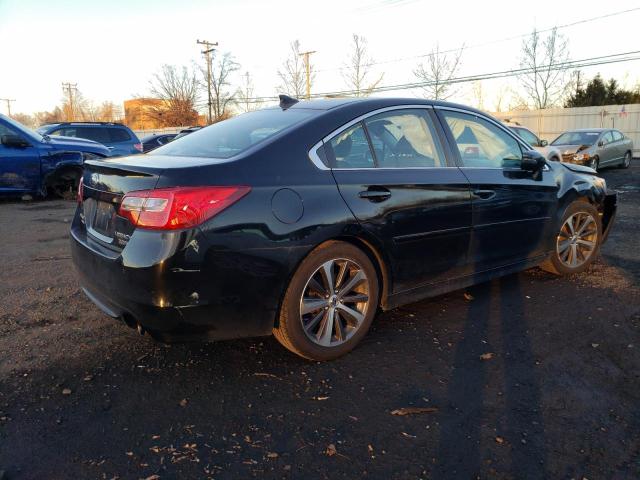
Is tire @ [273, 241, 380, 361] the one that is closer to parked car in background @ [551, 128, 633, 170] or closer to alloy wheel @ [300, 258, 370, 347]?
alloy wheel @ [300, 258, 370, 347]

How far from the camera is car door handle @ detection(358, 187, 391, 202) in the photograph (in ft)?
10.7

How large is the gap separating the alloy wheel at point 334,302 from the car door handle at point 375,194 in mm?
420

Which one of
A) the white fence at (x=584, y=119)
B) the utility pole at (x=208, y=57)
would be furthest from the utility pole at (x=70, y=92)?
the white fence at (x=584, y=119)

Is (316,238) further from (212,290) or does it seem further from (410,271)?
(410,271)

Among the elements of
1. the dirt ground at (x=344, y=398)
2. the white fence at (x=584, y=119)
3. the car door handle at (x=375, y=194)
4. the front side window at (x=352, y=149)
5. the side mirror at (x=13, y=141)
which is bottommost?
the dirt ground at (x=344, y=398)

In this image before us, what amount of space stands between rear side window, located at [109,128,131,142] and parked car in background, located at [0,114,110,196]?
10.5 ft

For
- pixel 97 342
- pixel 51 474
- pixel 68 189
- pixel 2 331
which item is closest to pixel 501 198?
pixel 97 342

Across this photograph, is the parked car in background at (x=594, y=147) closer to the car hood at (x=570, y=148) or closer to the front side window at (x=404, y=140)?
the car hood at (x=570, y=148)

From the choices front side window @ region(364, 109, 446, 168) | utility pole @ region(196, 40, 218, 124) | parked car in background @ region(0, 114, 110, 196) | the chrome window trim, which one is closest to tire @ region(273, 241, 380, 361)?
the chrome window trim

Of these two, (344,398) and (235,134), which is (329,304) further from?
(235,134)

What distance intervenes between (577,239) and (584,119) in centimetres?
2533

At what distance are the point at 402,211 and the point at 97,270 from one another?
192 cm

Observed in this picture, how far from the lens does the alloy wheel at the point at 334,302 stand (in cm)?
314

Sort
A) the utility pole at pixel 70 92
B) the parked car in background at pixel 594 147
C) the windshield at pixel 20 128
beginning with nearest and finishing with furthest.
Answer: the windshield at pixel 20 128 < the parked car in background at pixel 594 147 < the utility pole at pixel 70 92
